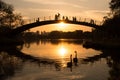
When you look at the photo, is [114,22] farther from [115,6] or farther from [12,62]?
[12,62]

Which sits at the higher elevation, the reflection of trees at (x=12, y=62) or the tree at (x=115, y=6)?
the tree at (x=115, y=6)

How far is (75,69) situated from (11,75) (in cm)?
791

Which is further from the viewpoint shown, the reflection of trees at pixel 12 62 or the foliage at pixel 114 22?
the foliage at pixel 114 22

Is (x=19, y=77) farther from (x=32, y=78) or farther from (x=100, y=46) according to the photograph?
(x=100, y=46)

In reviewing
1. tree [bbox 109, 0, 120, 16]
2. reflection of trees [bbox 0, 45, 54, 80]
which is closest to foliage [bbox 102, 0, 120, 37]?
tree [bbox 109, 0, 120, 16]

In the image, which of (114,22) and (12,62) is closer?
(12,62)

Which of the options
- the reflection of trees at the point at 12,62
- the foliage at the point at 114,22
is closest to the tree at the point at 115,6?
the foliage at the point at 114,22

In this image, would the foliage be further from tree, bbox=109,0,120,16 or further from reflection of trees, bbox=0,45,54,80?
reflection of trees, bbox=0,45,54,80

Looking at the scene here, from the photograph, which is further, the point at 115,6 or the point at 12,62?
the point at 115,6

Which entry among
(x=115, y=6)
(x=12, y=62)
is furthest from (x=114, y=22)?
(x=12, y=62)

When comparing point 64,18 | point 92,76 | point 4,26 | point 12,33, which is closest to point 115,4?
point 64,18

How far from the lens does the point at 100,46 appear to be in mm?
67312

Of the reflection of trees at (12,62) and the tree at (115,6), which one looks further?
the tree at (115,6)

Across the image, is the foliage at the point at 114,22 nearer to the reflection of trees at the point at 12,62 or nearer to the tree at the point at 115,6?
the tree at the point at 115,6
